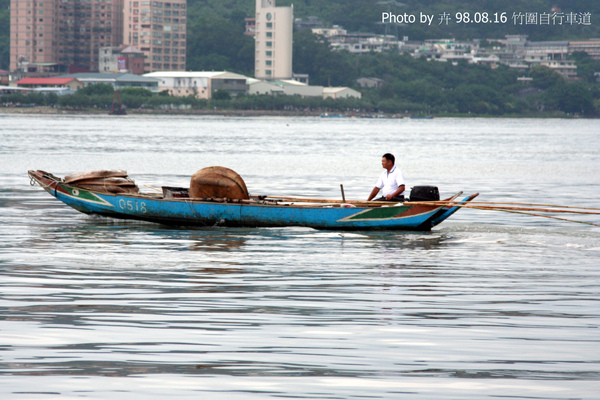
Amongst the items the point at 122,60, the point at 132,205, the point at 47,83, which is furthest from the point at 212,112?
the point at 132,205

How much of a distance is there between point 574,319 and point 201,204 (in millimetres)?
9984

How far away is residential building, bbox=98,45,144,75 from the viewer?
630 feet

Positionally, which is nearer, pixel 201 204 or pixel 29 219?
pixel 201 204

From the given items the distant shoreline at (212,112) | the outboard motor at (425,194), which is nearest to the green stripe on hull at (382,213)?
the outboard motor at (425,194)

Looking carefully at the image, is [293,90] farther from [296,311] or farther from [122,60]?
[296,311]

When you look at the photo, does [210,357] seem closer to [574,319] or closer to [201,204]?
[574,319]

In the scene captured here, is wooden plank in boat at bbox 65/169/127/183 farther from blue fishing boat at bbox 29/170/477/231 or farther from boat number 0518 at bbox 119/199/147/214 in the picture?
boat number 0518 at bbox 119/199/147/214

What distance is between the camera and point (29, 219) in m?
21.8

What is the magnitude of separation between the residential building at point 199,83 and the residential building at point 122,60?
637 inches

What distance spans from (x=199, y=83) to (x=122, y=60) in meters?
26.9

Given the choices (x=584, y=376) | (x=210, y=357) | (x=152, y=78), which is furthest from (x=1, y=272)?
(x=152, y=78)

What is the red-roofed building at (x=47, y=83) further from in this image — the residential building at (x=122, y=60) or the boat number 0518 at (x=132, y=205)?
the boat number 0518 at (x=132, y=205)

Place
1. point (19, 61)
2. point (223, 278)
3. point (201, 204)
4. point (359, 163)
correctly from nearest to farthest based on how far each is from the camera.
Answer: point (223, 278)
point (201, 204)
point (359, 163)
point (19, 61)

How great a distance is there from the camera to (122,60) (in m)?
192
